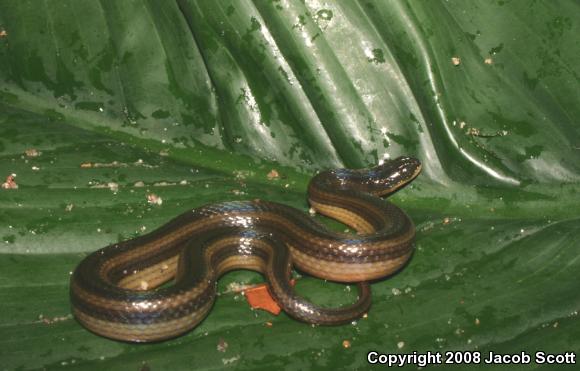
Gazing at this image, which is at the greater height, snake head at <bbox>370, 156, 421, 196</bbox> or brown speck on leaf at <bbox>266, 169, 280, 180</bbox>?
snake head at <bbox>370, 156, 421, 196</bbox>

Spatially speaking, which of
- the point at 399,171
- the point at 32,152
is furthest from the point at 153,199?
the point at 399,171

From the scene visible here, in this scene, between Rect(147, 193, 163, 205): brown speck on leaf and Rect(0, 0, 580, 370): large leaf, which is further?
Rect(147, 193, 163, 205): brown speck on leaf

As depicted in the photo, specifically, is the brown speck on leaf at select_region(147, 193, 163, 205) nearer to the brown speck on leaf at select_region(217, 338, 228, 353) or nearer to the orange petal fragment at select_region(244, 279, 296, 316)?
the orange petal fragment at select_region(244, 279, 296, 316)

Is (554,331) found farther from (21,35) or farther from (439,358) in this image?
(21,35)

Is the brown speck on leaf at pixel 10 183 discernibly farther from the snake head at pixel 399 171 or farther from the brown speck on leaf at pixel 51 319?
the snake head at pixel 399 171

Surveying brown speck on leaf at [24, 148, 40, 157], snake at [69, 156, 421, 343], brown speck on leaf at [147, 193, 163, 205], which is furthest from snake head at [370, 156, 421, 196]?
brown speck on leaf at [24, 148, 40, 157]

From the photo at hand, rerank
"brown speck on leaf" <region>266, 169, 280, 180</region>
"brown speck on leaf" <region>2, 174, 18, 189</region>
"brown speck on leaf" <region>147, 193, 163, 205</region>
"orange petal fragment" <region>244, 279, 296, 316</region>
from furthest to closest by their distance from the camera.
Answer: "brown speck on leaf" <region>266, 169, 280, 180</region> < "brown speck on leaf" <region>147, 193, 163, 205</region> < "brown speck on leaf" <region>2, 174, 18, 189</region> < "orange petal fragment" <region>244, 279, 296, 316</region>

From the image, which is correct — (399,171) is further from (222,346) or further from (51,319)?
(51,319)
